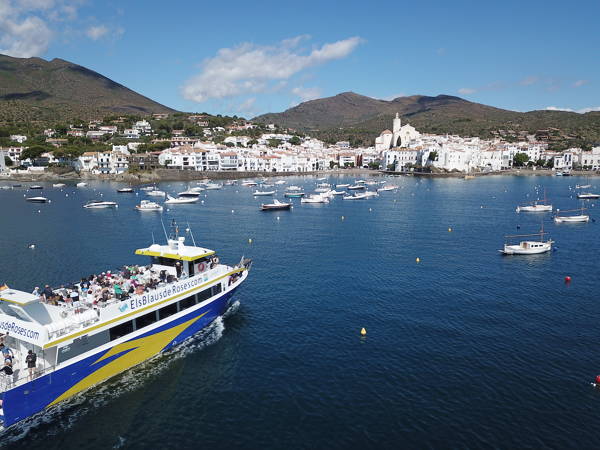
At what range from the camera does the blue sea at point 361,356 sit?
17562 mm

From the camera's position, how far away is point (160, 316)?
23.2m

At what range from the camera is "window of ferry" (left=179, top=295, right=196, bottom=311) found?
80.6 feet

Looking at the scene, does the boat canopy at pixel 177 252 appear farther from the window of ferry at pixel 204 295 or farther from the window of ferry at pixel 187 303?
the window of ferry at pixel 187 303

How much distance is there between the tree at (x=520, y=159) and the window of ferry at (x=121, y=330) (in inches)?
8221

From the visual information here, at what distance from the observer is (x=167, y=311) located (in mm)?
23594

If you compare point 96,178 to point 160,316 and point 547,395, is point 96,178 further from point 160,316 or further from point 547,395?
point 547,395

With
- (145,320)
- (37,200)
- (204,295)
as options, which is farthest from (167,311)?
Result: (37,200)

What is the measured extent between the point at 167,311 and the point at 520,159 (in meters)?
206

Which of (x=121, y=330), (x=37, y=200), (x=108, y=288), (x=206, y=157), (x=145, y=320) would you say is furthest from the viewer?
(x=206, y=157)

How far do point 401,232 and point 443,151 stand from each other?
432 feet

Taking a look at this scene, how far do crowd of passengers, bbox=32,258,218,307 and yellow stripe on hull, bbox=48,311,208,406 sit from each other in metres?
2.56

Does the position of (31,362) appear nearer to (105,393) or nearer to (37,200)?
(105,393)

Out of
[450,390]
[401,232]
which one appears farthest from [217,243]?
[450,390]

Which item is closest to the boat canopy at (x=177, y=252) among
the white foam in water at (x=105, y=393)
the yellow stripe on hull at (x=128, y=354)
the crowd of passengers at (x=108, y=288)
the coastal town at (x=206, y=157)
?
the crowd of passengers at (x=108, y=288)
